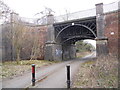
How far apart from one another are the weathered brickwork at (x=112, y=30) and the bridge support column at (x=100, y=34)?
1.57ft

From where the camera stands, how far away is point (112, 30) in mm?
14102

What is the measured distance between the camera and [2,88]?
514 cm

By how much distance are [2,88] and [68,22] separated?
13.9 meters

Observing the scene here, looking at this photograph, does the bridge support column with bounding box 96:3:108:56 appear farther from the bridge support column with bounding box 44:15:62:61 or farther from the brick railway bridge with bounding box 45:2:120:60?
the bridge support column with bounding box 44:15:62:61

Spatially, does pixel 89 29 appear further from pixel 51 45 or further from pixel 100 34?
pixel 51 45

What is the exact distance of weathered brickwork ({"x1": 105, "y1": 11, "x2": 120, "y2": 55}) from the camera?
45.3 ft

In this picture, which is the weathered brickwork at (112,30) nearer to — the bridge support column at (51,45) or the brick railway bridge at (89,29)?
the brick railway bridge at (89,29)

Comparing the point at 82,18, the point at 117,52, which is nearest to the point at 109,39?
the point at 117,52

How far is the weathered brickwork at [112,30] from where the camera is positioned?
13.8 meters

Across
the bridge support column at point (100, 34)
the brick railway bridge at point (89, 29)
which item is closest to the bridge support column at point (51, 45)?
the brick railway bridge at point (89, 29)

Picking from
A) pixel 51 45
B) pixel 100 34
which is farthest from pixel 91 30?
pixel 51 45

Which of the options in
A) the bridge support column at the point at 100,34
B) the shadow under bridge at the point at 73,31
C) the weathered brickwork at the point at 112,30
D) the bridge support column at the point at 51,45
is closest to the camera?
the weathered brickwork at the point at 112,30

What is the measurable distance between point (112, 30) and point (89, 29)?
3005 millimetres

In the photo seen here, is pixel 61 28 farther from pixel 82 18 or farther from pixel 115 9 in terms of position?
pixel 115 9
